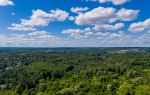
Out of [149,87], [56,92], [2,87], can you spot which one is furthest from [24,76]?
[149,87]

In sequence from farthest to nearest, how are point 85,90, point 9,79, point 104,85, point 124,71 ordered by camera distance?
point 124,71 → point 9,79 → point 104,85 → point 85,90

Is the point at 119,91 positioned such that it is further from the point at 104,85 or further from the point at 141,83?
the point at 141,83

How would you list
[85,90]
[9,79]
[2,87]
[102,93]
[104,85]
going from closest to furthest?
[102,93]
[85,90]
[104,85]
[2,87]
[9,79]

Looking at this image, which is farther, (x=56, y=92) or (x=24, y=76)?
(x=24, y=76)

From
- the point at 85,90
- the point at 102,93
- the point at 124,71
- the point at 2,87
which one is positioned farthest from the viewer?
the point at 124,71

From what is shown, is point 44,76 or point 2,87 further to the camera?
point 44,76

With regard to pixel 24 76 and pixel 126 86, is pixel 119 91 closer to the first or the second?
pixel 126 86

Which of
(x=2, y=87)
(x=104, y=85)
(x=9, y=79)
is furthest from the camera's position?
(x=9, y=79)

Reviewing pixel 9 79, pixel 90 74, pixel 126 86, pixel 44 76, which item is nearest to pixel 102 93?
pixel 126 86

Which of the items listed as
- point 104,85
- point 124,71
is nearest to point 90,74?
point 124,71
